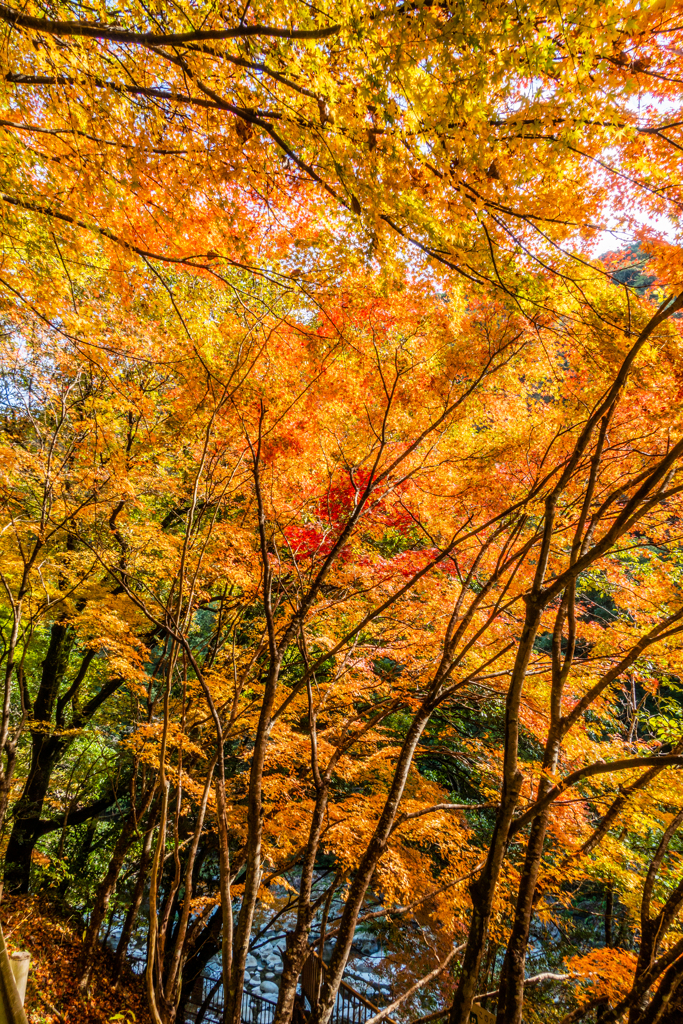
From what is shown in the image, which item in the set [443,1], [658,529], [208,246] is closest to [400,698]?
[658,529]

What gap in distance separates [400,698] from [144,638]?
21.7ft

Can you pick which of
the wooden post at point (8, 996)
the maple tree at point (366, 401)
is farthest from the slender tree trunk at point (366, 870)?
the wooden post at point (8, 996)

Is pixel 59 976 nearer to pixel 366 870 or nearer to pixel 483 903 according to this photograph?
pixel 366 870

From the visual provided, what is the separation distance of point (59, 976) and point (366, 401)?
9992 mm

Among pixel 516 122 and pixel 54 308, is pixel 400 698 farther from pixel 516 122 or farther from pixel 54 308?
pixel 54 308

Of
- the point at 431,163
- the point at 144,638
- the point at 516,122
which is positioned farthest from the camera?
Result: the point at 144,638

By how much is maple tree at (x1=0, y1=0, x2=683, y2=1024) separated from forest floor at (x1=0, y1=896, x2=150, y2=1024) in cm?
36

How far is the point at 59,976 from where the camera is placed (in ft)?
27.7

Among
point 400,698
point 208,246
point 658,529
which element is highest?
point 208,246

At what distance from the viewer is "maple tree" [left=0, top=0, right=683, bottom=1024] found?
2834 mm

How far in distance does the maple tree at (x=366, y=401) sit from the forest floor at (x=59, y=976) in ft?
1.19

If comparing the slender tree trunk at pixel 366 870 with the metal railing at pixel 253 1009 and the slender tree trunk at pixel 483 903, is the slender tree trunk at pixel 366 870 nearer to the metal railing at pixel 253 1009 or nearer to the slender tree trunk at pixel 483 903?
the slender tree trunk at pixel 483 903

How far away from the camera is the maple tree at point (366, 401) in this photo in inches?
112

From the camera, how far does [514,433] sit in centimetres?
624
